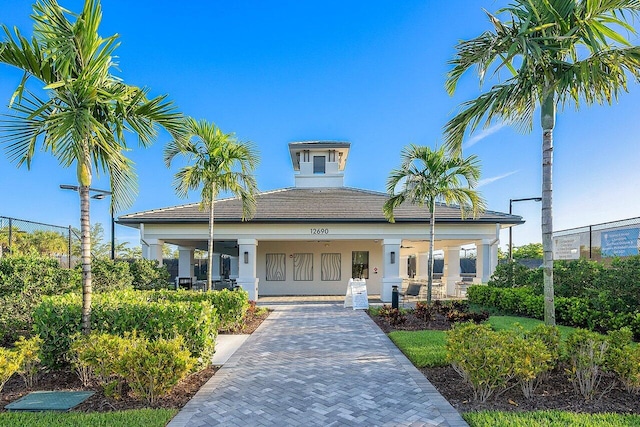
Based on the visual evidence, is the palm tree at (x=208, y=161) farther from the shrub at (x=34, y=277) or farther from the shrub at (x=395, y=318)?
the shrub at (x=395, y=318)

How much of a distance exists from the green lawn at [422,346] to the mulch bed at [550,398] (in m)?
0.68

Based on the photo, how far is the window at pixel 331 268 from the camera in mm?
20641

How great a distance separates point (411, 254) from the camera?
28.5 m

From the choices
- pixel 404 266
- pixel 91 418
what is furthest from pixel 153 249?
pixel 404 266

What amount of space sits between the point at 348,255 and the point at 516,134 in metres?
13.5

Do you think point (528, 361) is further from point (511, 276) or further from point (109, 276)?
point (109, 276)

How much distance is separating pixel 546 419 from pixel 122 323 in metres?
6.02

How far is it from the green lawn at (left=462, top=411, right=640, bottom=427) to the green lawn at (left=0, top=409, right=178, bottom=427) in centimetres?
363

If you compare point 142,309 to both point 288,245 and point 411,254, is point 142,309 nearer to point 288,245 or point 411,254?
point 288,245

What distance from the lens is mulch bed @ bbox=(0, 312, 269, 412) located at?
4676 mm

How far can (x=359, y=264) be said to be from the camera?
20.7 metres

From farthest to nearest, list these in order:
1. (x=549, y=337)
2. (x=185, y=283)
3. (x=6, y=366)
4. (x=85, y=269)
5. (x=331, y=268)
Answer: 1. (x=331, y=268)
2. (x=185, y=283)
3. (x=85, y=269)
4. (x=549, y=337)
5. (x=6, y=366)

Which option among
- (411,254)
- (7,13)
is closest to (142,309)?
Result: (7,13)

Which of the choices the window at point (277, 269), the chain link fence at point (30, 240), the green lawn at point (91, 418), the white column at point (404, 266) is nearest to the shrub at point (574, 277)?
the green lawn at point (91, 418)
